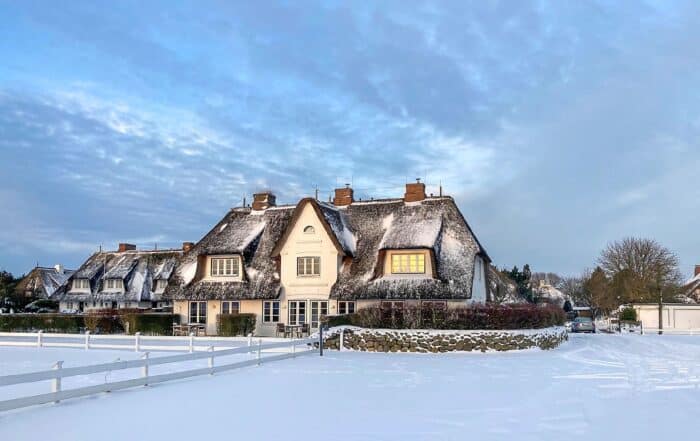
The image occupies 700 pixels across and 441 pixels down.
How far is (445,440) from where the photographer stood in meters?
8.82

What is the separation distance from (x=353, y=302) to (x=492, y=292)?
9.56 m

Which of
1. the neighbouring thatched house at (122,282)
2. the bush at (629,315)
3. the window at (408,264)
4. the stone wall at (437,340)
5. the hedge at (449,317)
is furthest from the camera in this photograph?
the bush at (629,315)

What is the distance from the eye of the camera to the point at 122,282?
4825 centimetres

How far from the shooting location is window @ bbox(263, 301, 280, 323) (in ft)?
111

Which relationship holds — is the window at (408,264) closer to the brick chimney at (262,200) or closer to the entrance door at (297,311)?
the entrance door at (297,311)

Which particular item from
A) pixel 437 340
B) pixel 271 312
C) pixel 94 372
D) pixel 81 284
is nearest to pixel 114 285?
pixel 81 284

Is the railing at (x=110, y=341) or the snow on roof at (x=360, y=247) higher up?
the snow on roof at (x=360, y=247)

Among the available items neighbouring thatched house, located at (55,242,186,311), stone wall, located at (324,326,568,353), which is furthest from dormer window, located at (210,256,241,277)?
neighbouring thatched house, located at (55,242,186,311)

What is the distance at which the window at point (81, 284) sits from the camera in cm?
4962

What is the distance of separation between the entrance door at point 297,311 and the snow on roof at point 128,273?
17669 millimetres

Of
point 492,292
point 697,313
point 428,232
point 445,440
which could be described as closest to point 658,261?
point 697,313

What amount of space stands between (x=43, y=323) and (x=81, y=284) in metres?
14.1

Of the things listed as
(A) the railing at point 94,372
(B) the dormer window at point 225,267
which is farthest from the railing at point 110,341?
(A) the railing at point 94,372

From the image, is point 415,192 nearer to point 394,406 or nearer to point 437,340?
Answer: point 437,340
